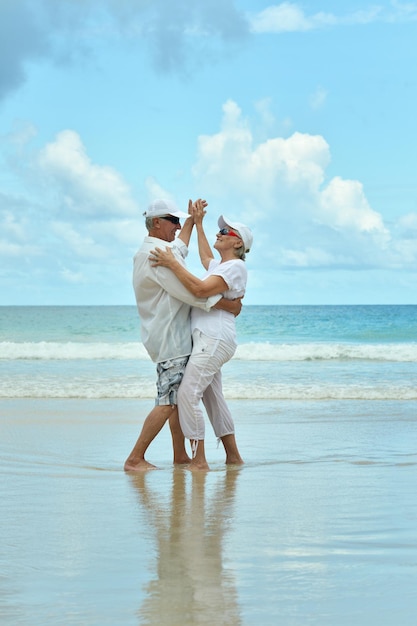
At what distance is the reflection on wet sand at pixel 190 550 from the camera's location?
10.1 feet

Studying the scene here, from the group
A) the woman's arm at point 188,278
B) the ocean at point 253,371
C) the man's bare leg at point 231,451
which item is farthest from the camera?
the ocean at point 253,371

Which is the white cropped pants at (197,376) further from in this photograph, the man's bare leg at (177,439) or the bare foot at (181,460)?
the bare foot at (181,460)

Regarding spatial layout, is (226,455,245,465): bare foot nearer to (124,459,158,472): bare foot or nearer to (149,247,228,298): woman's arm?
(124,459,158,472): bare foot

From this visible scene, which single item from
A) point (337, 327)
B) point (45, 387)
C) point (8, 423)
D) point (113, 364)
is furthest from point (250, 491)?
point (337, 327)

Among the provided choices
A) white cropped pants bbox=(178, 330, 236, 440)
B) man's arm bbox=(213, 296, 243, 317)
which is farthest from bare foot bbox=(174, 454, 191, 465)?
man's arm bbox=(213, 296, 243, 317)

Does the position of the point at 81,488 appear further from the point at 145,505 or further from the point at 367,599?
the point at 367,599

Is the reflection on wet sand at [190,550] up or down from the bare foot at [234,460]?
down

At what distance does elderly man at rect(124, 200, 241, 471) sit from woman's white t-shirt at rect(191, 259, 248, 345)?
0.06m

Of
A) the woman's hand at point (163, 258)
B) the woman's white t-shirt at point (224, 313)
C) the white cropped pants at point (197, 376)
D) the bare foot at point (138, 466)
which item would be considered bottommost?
the bare foot at point (138, 466)

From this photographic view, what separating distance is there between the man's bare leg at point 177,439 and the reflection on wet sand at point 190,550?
46 cm

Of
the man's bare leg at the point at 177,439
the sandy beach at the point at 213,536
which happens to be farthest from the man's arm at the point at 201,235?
the sandy beach at the point at 213,536

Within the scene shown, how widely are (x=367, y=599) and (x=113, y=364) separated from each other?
16.2 m

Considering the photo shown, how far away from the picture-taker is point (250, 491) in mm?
5406

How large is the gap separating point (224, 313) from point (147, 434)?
→ 1026 mm
